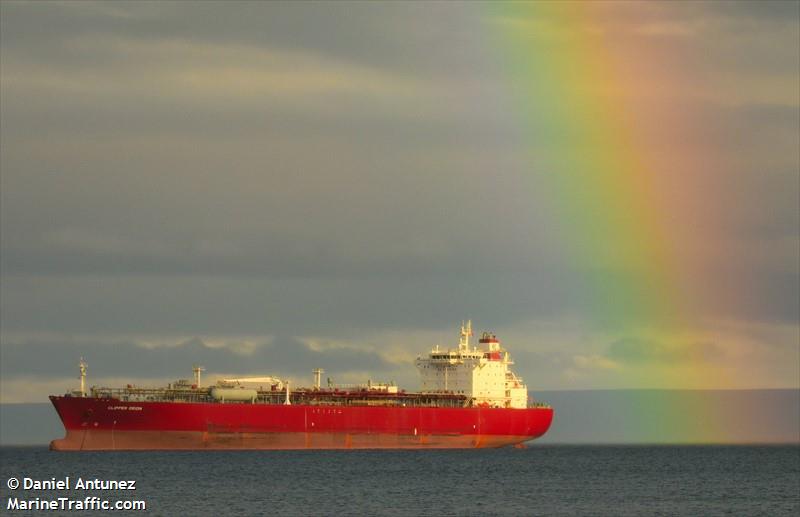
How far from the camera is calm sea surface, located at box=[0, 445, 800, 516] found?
67.8 meters

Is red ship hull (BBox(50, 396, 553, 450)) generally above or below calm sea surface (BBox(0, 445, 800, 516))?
above

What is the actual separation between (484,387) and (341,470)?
25.7 m

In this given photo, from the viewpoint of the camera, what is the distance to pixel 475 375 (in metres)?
113

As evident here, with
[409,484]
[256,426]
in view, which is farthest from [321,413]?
[409,484]

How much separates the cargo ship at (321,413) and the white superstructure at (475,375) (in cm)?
9

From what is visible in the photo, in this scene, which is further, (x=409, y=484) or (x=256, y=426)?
(x=256, y=426)

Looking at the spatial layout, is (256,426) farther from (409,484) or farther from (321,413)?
(409,484)

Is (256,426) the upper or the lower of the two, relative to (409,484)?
upper

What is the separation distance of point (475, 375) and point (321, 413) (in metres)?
17.6

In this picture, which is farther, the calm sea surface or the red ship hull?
the red ship hull

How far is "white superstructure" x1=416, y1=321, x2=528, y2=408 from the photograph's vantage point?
114 metres

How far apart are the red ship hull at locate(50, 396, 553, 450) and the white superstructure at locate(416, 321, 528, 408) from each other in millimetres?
4501

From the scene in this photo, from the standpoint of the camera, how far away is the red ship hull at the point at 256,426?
9481 centimetres

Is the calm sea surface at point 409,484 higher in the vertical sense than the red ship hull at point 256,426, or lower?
lower
